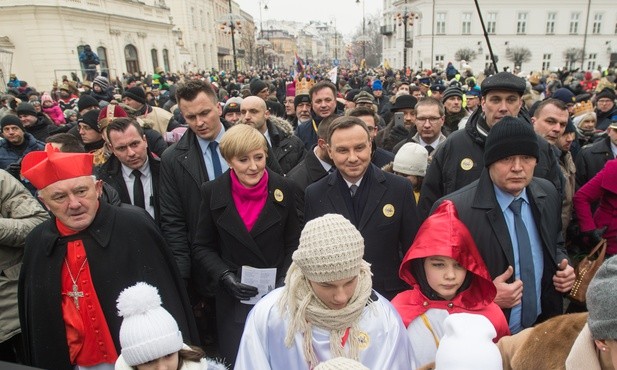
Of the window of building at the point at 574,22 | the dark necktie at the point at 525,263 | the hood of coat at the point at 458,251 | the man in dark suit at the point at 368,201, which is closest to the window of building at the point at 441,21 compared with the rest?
the window of building at the point at 574,22

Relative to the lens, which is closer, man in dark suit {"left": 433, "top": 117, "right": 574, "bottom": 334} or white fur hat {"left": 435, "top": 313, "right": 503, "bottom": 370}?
white fur hat {"left": 435, "top": 313, "right": 503, "bottom": 370}

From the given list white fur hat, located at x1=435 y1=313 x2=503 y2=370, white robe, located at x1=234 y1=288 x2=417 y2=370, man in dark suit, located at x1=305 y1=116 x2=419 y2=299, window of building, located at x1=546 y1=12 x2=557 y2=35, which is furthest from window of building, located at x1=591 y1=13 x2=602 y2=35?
white fur hat, located at x1=435 y1=313 x2=503 y2=370

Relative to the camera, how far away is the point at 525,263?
252 cm

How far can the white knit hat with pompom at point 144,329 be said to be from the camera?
75.4 inches

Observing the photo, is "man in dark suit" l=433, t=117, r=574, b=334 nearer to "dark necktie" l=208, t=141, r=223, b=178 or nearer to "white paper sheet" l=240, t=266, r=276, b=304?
"white paper sheet" l=240, t=266, r=276, b=304

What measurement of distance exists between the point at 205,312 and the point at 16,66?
29.0m

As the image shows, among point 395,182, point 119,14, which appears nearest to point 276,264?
point 395,182

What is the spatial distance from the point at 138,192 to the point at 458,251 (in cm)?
281

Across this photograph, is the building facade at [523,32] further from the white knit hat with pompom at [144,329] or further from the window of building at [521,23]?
the white knit hat with pompom at [144,329]

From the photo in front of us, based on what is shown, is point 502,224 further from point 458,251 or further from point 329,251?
point 329,251

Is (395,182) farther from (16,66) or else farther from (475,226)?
(16,66)

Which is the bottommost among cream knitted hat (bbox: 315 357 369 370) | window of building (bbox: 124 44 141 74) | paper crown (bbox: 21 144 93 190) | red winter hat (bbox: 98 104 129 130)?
cream knitted hat (bbox: 315 357 369 370)

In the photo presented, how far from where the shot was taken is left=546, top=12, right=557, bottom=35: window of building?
49219 millimetres

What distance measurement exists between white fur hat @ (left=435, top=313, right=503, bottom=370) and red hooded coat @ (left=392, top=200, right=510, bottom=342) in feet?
2.03
